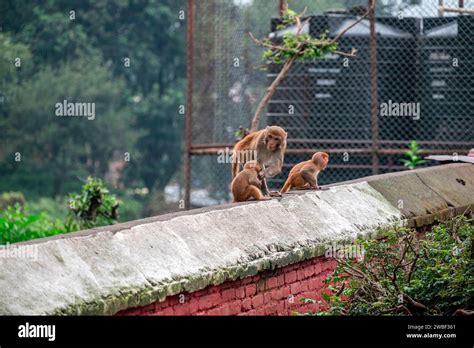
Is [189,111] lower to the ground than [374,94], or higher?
lower

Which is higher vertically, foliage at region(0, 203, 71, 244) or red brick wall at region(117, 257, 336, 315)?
red brick wall at region(117, 257, 336, 315)

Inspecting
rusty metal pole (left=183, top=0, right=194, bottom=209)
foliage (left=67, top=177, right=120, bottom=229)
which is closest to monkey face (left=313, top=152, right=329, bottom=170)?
foliage (left=67, top=177, right=120, bottom=229)

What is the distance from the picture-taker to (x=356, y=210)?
289 inches

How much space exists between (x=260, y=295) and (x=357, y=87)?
7.85 metres

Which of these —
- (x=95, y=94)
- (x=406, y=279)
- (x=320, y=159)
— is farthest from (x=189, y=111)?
(x=95, y=94)

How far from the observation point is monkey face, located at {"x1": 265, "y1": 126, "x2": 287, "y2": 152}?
28.5 feet

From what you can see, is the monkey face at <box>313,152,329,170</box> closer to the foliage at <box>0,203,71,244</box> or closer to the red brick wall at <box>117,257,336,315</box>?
the red brick wall at <box>117,257,336,315</box>

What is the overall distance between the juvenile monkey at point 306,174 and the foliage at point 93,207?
4264 millimetres

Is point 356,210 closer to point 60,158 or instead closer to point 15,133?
point 15,133

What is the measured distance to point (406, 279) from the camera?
20.5ft
